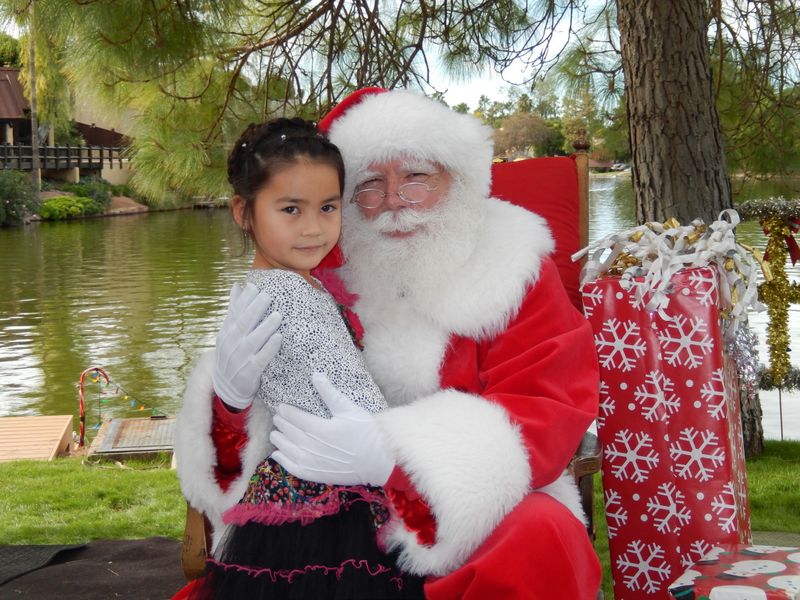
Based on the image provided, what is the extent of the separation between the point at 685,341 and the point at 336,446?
923 millimetres

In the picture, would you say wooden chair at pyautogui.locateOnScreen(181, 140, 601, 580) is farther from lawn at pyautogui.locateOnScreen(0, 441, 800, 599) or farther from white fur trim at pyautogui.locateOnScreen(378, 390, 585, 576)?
lawn at pyautogui.locateOnScreen(0, 441, 800, 599)

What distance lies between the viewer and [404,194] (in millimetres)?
1942

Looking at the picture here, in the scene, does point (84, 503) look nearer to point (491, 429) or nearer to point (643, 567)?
point (643, 567)

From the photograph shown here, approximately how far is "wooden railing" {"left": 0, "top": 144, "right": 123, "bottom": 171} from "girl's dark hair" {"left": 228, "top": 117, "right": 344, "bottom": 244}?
23.1m

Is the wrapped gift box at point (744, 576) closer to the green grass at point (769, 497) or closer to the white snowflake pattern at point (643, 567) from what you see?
the white snowflake pattern at point (643, 567)

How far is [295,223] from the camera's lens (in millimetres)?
1806

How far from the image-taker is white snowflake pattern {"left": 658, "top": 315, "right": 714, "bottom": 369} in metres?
2.13

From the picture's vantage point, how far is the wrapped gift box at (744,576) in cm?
165

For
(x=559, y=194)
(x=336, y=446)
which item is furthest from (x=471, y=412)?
(x=559, y=194)

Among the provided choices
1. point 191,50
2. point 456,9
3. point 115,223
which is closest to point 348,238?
point 191,50

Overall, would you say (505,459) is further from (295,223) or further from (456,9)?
(456,9)

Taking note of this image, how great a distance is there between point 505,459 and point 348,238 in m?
0.62

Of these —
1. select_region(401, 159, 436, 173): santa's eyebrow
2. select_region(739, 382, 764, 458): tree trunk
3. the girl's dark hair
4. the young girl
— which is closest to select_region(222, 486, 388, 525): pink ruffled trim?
the young girl

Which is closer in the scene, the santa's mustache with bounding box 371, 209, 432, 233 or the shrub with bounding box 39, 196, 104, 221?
the santa's mustache with bounding box 371, 209, 432, 233
